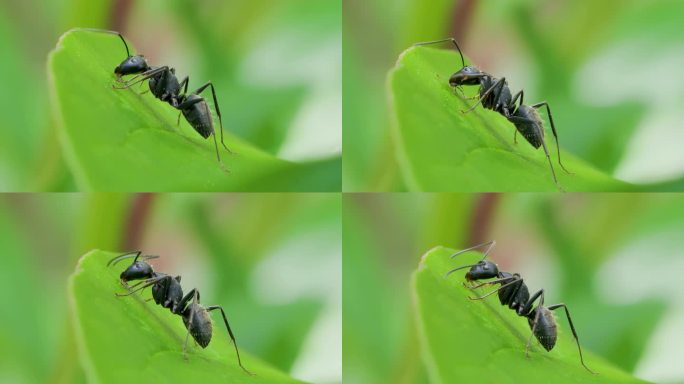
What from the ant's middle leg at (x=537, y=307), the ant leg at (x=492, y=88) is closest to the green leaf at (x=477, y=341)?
the ant's middle leg at (x=537, y=307)

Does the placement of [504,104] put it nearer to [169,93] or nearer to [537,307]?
[537,307]

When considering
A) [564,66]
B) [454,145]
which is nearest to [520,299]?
[454,145]

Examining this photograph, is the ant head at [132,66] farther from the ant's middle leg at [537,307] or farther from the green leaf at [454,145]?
the ant's middle leg at [537,307]

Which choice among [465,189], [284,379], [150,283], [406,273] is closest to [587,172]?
[465,189]

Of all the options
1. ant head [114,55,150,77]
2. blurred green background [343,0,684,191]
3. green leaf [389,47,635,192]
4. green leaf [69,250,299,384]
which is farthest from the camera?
blurred green background [343,0,684,191]

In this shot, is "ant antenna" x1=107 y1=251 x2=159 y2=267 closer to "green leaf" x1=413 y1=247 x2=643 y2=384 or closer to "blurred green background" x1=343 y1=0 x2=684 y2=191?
"blurred green background" x1=343 y1=0 x2=684 y2=191

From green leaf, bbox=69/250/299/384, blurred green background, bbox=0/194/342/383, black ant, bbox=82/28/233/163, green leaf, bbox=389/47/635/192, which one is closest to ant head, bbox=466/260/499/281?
green leaf, bbox=389/47/635/192
